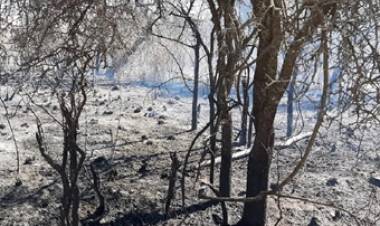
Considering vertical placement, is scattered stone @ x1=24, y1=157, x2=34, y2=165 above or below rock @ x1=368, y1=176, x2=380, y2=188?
above

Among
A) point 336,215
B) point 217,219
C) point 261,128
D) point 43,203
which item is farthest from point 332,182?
point 43,203

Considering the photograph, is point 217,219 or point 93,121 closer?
point 217,219

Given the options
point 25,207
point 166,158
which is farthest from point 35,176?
point 166,158

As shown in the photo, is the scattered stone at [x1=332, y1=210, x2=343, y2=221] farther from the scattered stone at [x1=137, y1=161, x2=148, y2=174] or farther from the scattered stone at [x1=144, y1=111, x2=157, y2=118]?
the scattered stone at [x1=144, y1=111, x2=157, y2=118]

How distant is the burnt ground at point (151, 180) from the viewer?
7137 millimetres

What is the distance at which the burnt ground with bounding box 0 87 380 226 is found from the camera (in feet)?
23.4

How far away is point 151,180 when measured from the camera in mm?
8500

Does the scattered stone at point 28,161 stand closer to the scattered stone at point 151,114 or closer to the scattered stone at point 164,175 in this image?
the scattered stone at point 164,175

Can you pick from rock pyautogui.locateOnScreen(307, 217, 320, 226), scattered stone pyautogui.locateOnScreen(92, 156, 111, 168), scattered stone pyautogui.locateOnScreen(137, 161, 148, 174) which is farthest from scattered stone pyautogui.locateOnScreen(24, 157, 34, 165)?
rock pyautogui.locateOnScreen(307, 217, 320, 226)

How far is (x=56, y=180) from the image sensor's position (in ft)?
26.4

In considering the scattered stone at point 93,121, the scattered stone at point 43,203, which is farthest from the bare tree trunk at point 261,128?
the scattered stone at point 93,121

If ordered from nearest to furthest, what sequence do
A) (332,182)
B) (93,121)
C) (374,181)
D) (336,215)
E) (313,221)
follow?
(313,221), (336,215), (332,182), (374,181), (93,121)

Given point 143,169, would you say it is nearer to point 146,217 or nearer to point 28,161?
point 28,161

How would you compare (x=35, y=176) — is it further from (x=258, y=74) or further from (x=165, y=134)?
(x=165, y=134)
